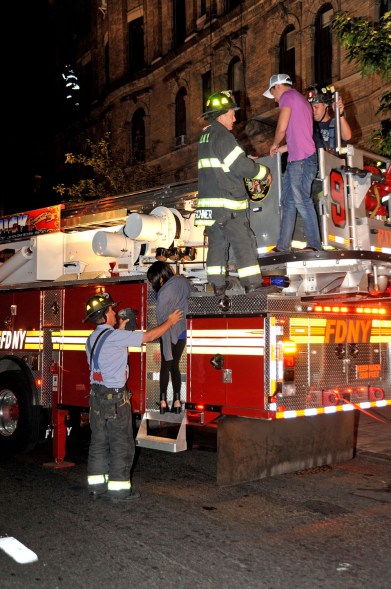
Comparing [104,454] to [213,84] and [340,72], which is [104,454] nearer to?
[340,72]

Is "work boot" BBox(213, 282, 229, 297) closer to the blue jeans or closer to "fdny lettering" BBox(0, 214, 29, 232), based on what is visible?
the blue jeans

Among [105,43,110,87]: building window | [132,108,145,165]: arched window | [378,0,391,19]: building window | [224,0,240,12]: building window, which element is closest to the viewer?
[378,0,391,19]: building window

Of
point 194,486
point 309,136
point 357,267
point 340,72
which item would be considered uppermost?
point 340,72

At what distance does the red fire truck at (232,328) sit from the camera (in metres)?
5.84

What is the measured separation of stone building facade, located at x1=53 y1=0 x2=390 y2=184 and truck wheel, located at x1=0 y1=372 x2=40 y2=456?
1093cm

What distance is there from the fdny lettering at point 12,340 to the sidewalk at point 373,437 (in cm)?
424

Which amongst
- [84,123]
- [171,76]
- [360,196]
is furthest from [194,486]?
[84,123]

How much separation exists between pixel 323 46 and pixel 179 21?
7.61m

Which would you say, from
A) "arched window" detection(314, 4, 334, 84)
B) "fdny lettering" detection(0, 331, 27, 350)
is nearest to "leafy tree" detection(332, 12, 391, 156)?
"fdny lettering" detection(0, 331, 27, 350)

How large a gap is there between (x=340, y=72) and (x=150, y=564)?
15.3 m

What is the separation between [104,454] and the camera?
6137 millimetres

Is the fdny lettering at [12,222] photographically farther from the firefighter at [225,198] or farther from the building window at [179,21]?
the building window at [179,21]

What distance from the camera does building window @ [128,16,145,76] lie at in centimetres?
2580

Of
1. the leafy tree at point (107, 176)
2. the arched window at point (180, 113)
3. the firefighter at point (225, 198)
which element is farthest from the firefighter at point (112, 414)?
the arched window at point (180, 113)
